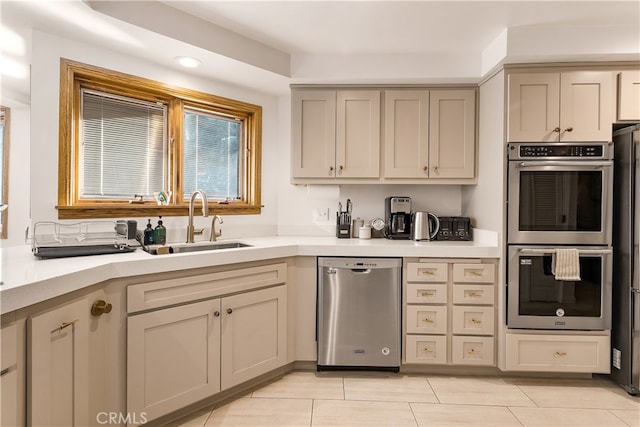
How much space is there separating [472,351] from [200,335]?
5.99ft

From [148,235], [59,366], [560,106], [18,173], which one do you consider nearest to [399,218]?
[560,106]

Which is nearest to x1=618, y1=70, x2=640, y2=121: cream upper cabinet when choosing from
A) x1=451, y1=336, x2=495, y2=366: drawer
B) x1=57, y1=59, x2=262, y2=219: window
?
x1=451, y1=336, x2=495, y2=366: drawer

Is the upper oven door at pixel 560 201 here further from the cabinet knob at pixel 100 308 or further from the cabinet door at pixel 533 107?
the cabinet knob at pixel 100 308

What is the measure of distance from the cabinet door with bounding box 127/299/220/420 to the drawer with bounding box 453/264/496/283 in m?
1.61

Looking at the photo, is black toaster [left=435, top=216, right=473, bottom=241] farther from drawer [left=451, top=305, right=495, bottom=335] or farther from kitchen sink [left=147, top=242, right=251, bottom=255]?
kitchen sink [left=147, top=242, right=251, bottom=255]

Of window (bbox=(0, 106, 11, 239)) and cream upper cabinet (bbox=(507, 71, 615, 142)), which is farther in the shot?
window (bbox=(0, 106, 11, 239))

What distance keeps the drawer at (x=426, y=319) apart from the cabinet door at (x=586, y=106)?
144cm

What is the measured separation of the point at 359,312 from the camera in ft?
8.32

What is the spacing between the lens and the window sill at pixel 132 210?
7.04ft

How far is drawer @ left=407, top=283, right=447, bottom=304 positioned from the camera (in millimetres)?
2549

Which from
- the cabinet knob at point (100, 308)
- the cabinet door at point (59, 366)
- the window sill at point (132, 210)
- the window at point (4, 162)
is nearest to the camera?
the cabinet door at point (59, 366)

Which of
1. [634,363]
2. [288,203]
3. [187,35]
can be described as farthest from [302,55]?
[634,363]

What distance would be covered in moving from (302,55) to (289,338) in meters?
2.07

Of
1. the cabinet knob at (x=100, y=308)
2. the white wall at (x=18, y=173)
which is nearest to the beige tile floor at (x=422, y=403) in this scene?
the cabinet knob at (x=100, y=308)
